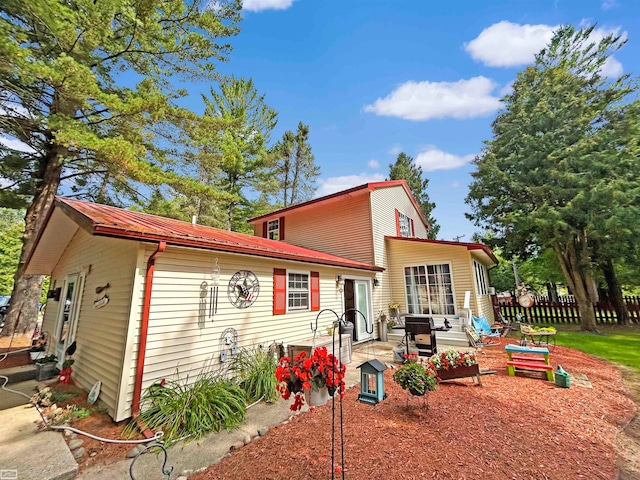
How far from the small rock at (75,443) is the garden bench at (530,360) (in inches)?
295

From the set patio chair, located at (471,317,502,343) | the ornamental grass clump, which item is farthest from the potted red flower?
patio chair, located at (471,317,502,343)

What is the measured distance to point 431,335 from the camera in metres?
6.59

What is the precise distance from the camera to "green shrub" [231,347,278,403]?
462 cm

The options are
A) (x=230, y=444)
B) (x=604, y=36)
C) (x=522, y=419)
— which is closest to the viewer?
(x=230, y=444)

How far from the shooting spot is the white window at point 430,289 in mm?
9992

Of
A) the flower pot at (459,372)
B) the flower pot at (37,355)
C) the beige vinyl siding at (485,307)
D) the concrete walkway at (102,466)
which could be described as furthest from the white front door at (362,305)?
the flower pot at (37,355)

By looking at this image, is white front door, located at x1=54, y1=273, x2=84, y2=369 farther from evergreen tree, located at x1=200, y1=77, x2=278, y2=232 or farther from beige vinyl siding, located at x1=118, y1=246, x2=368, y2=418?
evergreen tree, located at x1=200, y1=77, x2=278, y2=232

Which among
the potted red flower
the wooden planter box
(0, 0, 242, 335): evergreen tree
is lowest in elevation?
the wooden planter box

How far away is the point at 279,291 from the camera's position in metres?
6.55

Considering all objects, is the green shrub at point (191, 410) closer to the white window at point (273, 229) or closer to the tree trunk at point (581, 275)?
the white window at point (273, 229)

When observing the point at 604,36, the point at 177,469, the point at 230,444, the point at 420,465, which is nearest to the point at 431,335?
the point at 420,465

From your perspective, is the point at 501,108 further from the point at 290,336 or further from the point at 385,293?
the point at 290,336

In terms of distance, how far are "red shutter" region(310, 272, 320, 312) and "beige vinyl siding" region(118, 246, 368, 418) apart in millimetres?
1481

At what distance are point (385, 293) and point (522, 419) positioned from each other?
7261 mm
